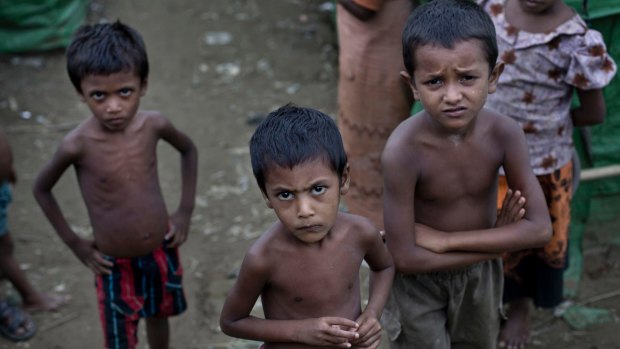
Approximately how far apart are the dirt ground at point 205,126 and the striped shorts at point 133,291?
22.1 inches

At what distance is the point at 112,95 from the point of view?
283 cm

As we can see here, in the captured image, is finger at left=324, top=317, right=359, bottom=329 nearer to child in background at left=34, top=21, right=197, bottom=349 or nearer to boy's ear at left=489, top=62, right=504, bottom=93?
boy's ear at left=489, top=62, right=504, bottom=93

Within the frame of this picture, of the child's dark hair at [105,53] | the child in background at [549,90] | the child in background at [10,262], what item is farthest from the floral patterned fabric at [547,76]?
the child in background at [10,262]

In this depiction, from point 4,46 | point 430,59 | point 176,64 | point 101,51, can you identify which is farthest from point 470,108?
point 4,46

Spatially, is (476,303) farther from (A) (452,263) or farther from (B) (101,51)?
(B) (101,51)

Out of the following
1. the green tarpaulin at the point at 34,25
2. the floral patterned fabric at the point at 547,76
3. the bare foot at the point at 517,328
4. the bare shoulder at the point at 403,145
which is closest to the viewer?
the bare shoulder at the point at 403,145

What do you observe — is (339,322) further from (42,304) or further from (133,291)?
(42,304)

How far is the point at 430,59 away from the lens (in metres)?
2.21

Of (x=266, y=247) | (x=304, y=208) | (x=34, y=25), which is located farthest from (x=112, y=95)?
(x=34, y=25)

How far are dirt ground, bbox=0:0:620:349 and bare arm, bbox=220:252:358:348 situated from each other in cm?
148

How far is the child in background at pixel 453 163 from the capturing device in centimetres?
222

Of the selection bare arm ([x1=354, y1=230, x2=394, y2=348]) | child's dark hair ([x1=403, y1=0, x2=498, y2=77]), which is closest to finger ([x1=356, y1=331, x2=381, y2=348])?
bare arm ([x1=354, y1=230, x2=394, y2=348])

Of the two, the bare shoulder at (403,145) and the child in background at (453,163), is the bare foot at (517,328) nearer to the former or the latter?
the child in background at (453,163)

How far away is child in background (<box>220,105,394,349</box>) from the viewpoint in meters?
2.03
